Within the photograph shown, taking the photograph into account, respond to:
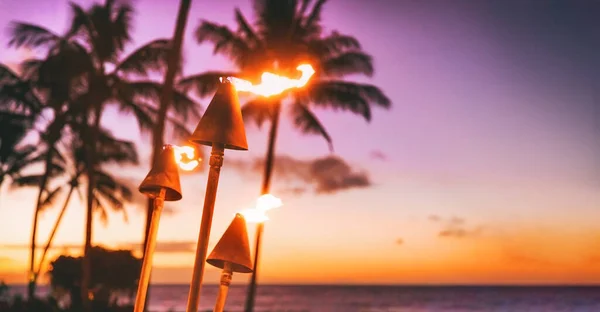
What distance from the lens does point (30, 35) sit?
59.3ft

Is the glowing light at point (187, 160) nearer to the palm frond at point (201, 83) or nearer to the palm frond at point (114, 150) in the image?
the palm frond at point (201, 83)

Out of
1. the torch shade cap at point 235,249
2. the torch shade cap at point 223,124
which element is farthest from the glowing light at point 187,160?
the torch shade cap at point 223,124

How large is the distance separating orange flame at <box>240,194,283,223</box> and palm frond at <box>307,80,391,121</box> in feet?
51.5

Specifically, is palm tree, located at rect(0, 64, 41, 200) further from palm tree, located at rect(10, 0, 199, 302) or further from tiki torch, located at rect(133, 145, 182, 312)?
tiki torch, located at rect(133, 145, 182, 312)

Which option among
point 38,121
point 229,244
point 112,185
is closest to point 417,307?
point 112,185

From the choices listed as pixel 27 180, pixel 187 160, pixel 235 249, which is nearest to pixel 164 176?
pixel 187 160

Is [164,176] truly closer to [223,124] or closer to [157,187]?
[157,187]

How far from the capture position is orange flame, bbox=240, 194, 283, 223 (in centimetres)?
424

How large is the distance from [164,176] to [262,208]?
0.64 meters

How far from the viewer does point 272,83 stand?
3.83 m

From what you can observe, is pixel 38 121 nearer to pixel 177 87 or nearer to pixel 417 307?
pixel 177 87

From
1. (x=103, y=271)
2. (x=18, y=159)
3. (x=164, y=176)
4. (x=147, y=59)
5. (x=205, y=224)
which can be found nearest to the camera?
(x=205, y=224)

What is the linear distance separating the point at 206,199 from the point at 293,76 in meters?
0.91

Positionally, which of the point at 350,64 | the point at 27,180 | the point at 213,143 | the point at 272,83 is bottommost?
the point at 213,143
